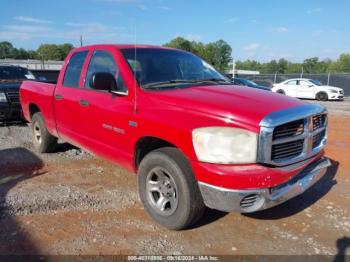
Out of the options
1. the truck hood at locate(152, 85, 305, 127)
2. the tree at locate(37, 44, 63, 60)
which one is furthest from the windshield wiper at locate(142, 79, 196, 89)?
the tree at locate(37, 44, 63, 60)

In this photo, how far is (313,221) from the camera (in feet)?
13.5

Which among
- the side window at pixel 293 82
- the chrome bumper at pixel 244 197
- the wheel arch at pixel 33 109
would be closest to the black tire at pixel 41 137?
the wheel arch at pixel 33 109

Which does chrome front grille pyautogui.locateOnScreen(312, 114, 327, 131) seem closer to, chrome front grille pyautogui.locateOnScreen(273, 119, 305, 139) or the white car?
chrome front grille pyautogui.locateOnScreen(273, 119, 305, 139)

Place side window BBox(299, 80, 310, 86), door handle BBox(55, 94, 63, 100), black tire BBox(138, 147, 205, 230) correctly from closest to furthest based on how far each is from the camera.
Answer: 1. black tire BBox(138, 147, 205, 230)
2. door handle BBox(55, 94, 63, 100)
3. side window BBox(299, 80, 310, 86)

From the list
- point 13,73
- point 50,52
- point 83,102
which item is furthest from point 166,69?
point 50,52

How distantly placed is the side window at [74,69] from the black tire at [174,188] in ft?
6.87

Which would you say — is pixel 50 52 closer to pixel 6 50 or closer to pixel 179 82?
pixel 6 50

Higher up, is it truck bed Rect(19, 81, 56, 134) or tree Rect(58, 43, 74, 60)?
tree Rect(58, 43, 74, 60)

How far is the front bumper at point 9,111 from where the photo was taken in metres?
9.23

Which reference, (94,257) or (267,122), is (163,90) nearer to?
(267,122)

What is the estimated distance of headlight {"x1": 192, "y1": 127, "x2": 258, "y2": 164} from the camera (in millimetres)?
3158

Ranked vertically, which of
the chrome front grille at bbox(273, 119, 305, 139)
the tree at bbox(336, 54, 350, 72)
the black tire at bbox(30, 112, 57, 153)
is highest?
the tree at bbox(336, 54, 350, 72)

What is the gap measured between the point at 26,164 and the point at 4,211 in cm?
199

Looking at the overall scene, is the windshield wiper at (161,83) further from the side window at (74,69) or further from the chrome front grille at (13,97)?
the chrome front grille at (13,97)
